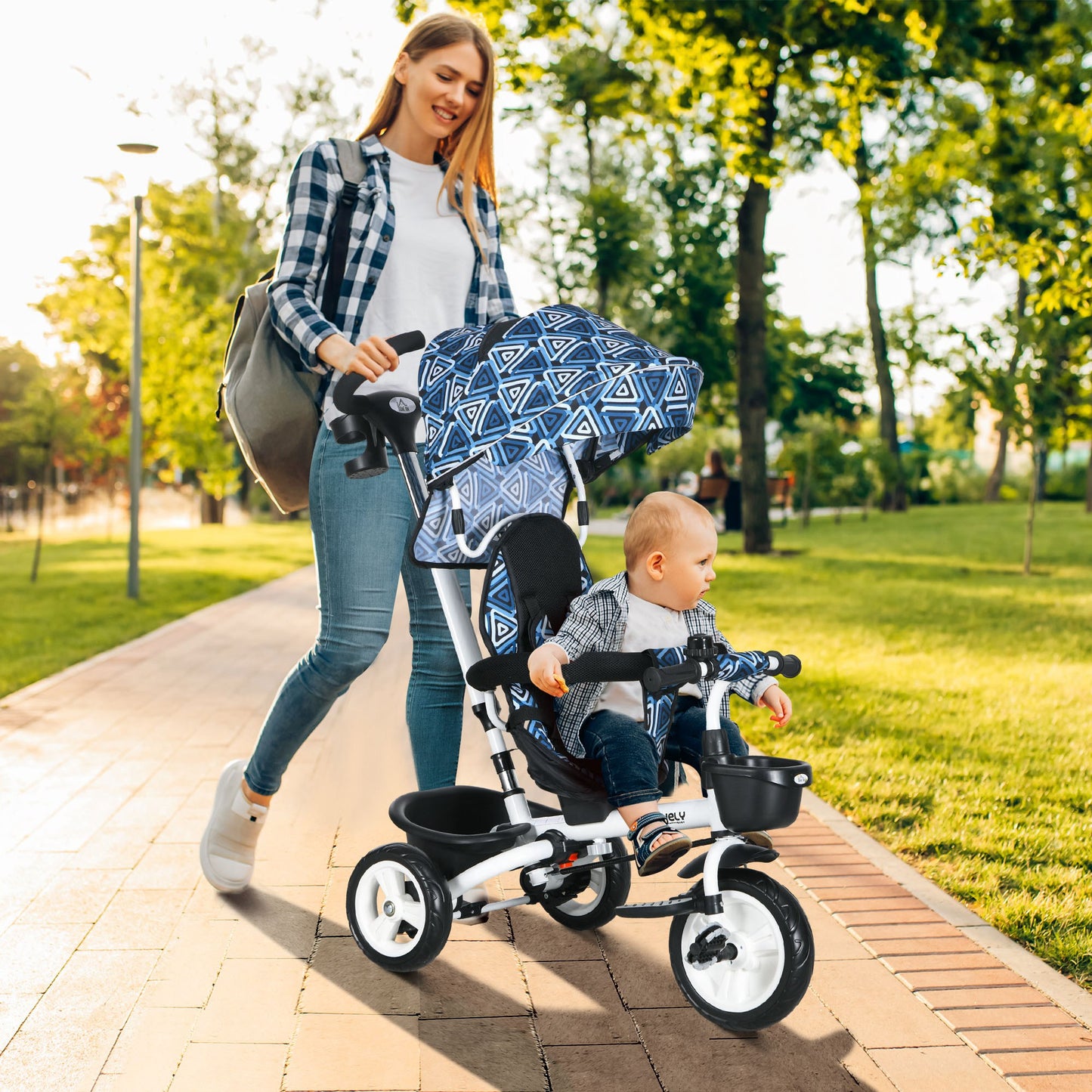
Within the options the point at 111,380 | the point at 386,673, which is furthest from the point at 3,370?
the point at 386,673

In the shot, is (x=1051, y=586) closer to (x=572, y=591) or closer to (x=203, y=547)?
(x=572, y=591)

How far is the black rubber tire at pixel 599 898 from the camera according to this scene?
3.41 metres

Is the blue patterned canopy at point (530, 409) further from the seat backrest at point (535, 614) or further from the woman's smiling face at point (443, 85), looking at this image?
the woman's smiling face at point (443, 85)

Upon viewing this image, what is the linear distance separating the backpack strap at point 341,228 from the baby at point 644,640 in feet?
3.36

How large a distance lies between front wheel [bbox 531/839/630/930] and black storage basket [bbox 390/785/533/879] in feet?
0.93

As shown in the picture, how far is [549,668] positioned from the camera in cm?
274

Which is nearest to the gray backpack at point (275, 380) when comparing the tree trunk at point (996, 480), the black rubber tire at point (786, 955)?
the black rubber tire at point (786, 955)

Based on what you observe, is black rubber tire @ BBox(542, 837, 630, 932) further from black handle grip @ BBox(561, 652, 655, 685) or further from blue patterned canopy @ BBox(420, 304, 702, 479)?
blue patterned canopy @ BBox(420, 304, 702, 479)

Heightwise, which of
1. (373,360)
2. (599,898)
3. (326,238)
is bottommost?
(599,898)

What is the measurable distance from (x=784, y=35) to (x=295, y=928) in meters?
9.95

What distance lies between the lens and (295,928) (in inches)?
135

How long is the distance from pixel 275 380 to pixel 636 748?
55.7 inches

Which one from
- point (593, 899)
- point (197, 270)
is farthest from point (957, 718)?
point (197, 270)

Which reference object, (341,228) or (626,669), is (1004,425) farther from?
(626,669)
